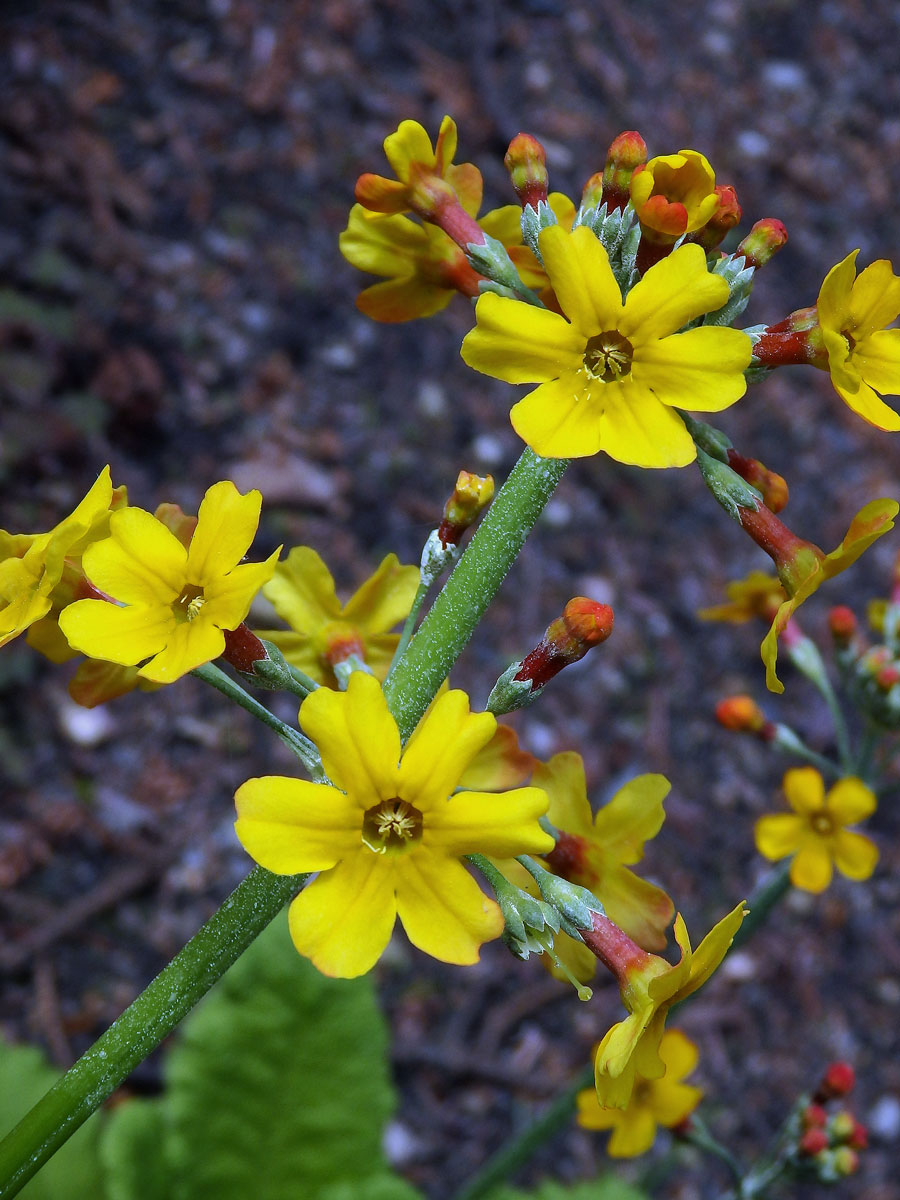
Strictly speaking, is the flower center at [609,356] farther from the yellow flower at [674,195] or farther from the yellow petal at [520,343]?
the yellow flower at [674,195]

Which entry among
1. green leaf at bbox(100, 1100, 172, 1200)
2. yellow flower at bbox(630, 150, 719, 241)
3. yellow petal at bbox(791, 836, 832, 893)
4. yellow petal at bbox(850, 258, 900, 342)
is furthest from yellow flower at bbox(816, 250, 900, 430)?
green leaf at bbox(100, 1100, 172, 1200)

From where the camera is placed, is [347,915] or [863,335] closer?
[347,915]

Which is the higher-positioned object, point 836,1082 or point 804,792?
point 804,792

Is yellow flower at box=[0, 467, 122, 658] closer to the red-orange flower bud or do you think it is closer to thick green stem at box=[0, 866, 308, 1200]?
thick green stem at box=[0, 866, 308, 1200]

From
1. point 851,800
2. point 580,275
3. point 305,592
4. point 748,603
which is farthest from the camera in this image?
point 851,800

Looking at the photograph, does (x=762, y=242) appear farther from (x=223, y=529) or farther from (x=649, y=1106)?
(x=649, y=1106)

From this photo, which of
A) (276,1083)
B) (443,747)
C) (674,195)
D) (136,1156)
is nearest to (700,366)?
(674,195)

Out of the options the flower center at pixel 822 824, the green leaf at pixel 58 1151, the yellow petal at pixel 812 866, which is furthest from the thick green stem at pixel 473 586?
the green leaf at pixel 58 1151

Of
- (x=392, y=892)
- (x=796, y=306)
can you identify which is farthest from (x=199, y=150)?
(x=392, y=892)

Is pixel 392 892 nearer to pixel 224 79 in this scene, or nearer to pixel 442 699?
pixel 442 699
